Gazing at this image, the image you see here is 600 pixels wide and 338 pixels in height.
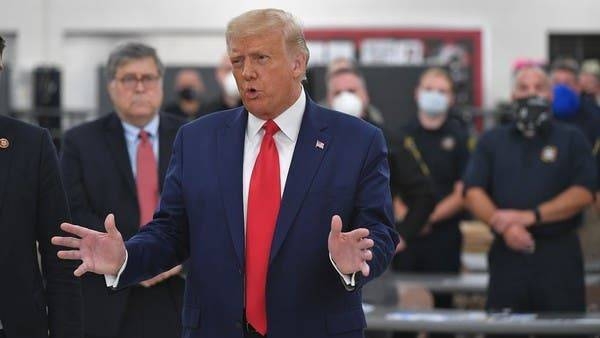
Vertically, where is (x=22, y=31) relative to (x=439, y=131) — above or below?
above

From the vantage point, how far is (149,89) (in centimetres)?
486

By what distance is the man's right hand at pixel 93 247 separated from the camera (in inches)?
119

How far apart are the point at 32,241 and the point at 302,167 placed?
2.40ft

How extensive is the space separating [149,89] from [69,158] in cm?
42

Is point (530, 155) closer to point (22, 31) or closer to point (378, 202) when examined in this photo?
point (378, 202)

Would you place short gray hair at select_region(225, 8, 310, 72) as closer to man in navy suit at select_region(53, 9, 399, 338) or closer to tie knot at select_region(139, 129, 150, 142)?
man in navy suit at select_region(53, 9, 399, 338)

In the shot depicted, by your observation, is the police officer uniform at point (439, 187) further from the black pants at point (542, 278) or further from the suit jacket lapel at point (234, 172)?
the suit jacket lapel at point (234, 172)

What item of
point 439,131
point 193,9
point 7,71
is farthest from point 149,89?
point 193,9

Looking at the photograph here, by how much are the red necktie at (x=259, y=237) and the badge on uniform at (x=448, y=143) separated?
4.72 meters

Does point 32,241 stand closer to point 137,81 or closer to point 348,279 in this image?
point 348,279

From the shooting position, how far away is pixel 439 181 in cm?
789

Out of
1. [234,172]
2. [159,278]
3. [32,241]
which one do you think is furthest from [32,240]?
[159,278]

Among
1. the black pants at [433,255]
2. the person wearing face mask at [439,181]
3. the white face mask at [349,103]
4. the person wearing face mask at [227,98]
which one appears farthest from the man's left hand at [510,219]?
the person wearing face mask at [227,98]

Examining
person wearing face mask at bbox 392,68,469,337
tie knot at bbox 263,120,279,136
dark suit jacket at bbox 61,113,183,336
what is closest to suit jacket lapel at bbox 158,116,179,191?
dark suit jacket at bbox 61,113,183,336
